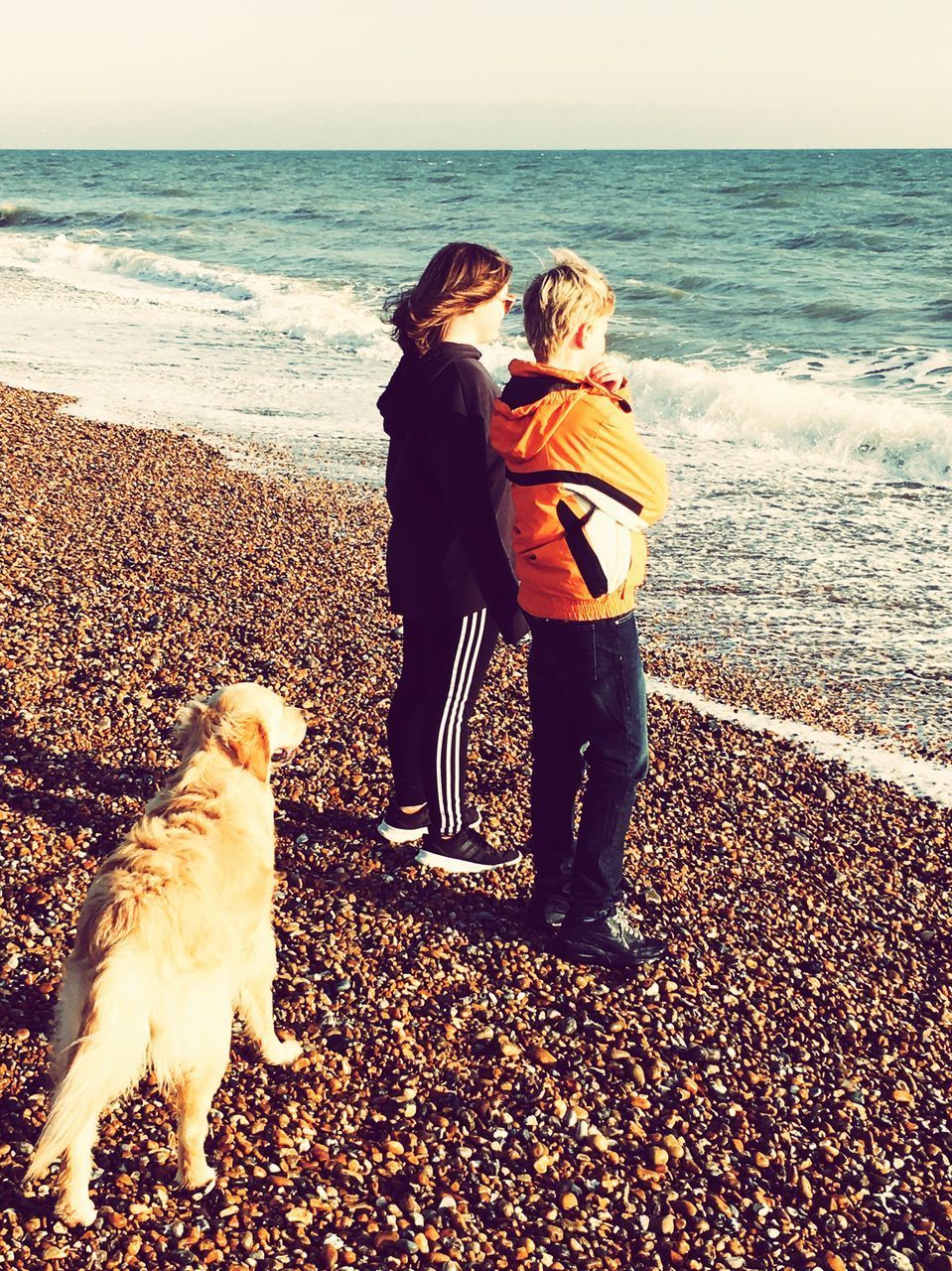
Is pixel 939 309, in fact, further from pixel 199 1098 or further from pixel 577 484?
pixel 199 1098

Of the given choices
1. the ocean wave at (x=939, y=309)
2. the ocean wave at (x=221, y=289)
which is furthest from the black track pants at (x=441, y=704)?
the ocean wave at (x=939, y=309)

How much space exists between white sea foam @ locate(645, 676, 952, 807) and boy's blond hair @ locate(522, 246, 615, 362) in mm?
3346

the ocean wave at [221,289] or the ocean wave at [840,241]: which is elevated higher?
the ocean wave at [840,241]

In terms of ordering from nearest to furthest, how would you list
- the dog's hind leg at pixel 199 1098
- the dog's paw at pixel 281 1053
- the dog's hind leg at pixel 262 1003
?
the dog's hind leg at pixel 199 1098, the dog's hind leg at pixel 262 1003, the dog's paw at pixel 281 1053

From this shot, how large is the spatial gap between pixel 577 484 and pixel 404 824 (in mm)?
1942

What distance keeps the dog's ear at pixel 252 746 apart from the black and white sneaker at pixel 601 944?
1362 millimetres

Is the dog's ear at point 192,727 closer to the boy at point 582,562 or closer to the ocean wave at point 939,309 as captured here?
the boy at point 582,562

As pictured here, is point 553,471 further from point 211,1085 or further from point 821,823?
point 821,823

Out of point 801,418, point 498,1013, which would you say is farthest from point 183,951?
point 801,418

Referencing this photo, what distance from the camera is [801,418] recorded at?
1357 centimetres

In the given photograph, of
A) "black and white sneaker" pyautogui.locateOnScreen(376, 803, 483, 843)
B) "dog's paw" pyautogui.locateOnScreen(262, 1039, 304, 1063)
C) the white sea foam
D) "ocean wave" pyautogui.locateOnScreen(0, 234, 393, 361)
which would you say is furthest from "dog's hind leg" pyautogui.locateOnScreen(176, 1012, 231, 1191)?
"ocean wave" pyautogui.locateOnScreen(0, 234, 393, 361)

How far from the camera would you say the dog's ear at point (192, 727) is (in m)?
3.20

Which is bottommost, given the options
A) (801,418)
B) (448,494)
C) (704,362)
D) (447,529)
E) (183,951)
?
(183,951)

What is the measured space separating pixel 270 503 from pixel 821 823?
18.5 feet
